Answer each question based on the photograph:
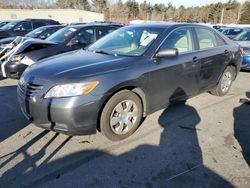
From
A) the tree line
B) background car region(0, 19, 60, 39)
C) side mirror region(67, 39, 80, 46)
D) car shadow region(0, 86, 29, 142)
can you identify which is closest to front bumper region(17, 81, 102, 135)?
car shadow region(0, 86, 29, 142)

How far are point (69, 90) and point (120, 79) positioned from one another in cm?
71

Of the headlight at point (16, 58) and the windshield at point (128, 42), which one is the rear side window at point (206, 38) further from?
the headlight at point (16, 58)

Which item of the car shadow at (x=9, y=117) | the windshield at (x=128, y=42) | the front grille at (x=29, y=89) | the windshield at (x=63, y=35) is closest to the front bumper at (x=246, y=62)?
the windshield at (x=128, y=42)

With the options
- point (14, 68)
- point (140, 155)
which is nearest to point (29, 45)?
point (14, 68)

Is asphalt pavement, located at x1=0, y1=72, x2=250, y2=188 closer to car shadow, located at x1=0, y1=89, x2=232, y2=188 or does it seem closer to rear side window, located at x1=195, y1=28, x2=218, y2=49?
car shadow, located at x1=0, y1=89, x2=232, y2=188

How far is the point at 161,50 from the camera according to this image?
12.6 feet

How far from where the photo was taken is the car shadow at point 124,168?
270 cm

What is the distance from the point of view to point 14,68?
6.18 metres

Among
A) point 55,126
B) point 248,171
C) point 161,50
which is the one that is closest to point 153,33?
point 161,50

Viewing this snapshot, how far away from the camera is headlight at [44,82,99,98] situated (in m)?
3.06

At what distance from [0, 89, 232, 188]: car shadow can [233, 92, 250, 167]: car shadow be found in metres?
0.64

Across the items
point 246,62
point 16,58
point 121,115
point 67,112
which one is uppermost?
point 16,58

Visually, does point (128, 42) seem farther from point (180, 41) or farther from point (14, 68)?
point (14, 68)

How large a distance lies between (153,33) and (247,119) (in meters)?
2.30
